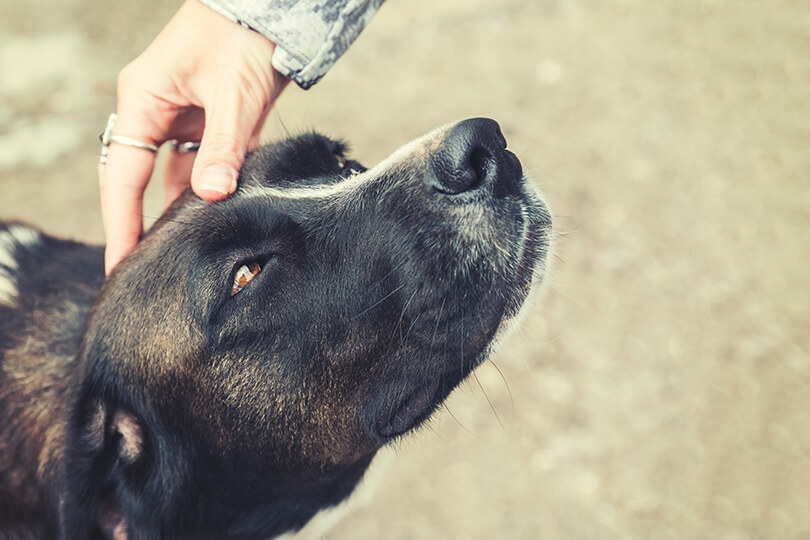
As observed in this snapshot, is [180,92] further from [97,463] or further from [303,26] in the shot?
[97,463]

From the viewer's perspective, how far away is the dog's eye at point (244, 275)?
224 cm

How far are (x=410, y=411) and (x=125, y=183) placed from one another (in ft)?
5.44

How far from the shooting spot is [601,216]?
15.5 ft

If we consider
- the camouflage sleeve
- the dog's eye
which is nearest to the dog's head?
the dog's eye

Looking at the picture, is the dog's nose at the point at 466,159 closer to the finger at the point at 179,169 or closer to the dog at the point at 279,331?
the dog at the point at 279,331

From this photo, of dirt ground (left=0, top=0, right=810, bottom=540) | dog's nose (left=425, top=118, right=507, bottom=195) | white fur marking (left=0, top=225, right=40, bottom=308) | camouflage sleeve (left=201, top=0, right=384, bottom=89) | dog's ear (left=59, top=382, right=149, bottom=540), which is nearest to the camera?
dog's nose (left=425, top=118, right=507, bottom=195)

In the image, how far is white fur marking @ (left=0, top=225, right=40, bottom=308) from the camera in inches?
122

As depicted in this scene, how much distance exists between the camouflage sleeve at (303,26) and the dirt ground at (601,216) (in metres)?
1.34

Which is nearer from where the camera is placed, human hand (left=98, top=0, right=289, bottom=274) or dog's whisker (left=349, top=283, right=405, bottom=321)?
dog's whisker (left=349, top=283, right=405, bottom=321)

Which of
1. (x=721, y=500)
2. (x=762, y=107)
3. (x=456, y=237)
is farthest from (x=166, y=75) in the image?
(x=762, y=107)

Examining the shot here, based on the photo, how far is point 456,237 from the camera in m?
2.15

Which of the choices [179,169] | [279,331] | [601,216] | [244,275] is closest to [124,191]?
[179,169]

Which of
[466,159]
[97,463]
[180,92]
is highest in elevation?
[180,92]

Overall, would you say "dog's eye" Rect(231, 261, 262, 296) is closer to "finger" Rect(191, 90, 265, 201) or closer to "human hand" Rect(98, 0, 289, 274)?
"finger" Rect(191, 90, 265, 201)
